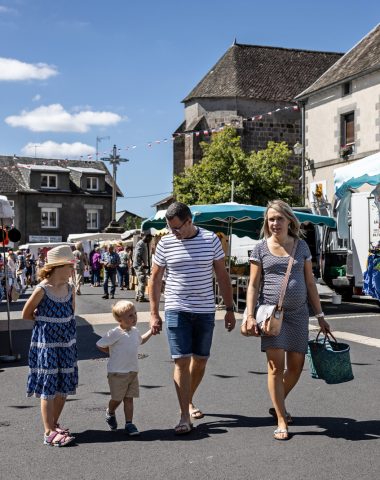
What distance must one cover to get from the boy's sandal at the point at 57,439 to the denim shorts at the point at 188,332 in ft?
3.24

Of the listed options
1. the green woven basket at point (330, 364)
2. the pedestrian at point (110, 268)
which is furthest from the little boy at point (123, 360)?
Result: the pedestrian at point (110, 268)

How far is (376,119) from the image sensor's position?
2631 cm

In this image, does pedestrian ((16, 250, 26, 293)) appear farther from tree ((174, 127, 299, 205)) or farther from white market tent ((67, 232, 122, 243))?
tree ((174, 127, 299, 205))

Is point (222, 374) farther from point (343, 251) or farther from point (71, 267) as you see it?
point (343, 251)

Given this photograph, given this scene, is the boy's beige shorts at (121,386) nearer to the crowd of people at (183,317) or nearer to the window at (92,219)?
the crowd of people at (183,317)

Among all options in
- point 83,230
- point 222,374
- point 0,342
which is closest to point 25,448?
point 222,374

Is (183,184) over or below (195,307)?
over

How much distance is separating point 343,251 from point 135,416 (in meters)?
14.6

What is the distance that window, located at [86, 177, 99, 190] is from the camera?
201 feet

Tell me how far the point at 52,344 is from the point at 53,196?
54807 mm

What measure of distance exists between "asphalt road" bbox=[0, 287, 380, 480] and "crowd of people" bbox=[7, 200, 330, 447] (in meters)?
0.21

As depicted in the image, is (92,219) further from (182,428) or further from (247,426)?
(182,428)

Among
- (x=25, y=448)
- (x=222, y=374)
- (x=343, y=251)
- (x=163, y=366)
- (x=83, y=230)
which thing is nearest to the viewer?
(x=25, y=448)

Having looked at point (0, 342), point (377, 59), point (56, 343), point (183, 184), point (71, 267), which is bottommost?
point (0, 342)
